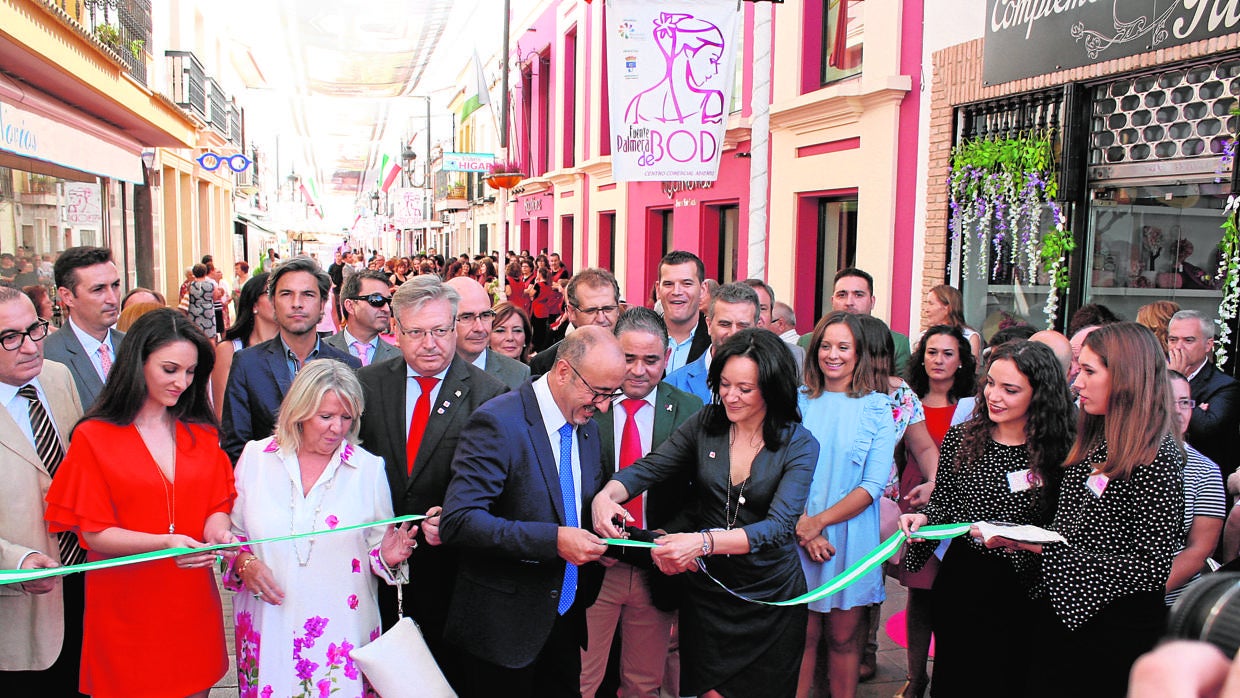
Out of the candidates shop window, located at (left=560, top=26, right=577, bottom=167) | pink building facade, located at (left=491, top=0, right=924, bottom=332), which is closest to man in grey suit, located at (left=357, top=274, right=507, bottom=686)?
pink building facade, located at (left=491, top=0, right=924, bottom=332)

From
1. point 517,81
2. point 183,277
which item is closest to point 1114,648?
point 183,277

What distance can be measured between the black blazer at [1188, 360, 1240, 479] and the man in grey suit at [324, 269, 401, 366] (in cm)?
462

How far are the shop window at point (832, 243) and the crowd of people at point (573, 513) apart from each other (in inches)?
260

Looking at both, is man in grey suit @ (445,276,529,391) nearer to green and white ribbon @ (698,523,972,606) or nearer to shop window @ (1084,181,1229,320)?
green and white ribbon @ (698,523,972,606)

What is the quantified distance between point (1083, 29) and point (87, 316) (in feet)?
23.0

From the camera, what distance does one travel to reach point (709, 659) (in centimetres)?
333

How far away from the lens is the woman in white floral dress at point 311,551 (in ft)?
10.2

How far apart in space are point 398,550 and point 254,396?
1287mm

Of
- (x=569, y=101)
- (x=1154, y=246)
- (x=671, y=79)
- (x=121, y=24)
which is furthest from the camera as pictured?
(x=569, y=101)

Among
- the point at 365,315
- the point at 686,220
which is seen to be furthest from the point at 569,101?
the point at 365,315

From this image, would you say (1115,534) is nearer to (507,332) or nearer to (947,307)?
(507,332)

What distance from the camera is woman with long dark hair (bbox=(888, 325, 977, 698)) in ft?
13.9

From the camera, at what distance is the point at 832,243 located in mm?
10883

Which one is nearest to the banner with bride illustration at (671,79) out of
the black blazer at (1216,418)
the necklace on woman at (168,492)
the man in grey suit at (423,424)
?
the black blazer at (1216,418)
